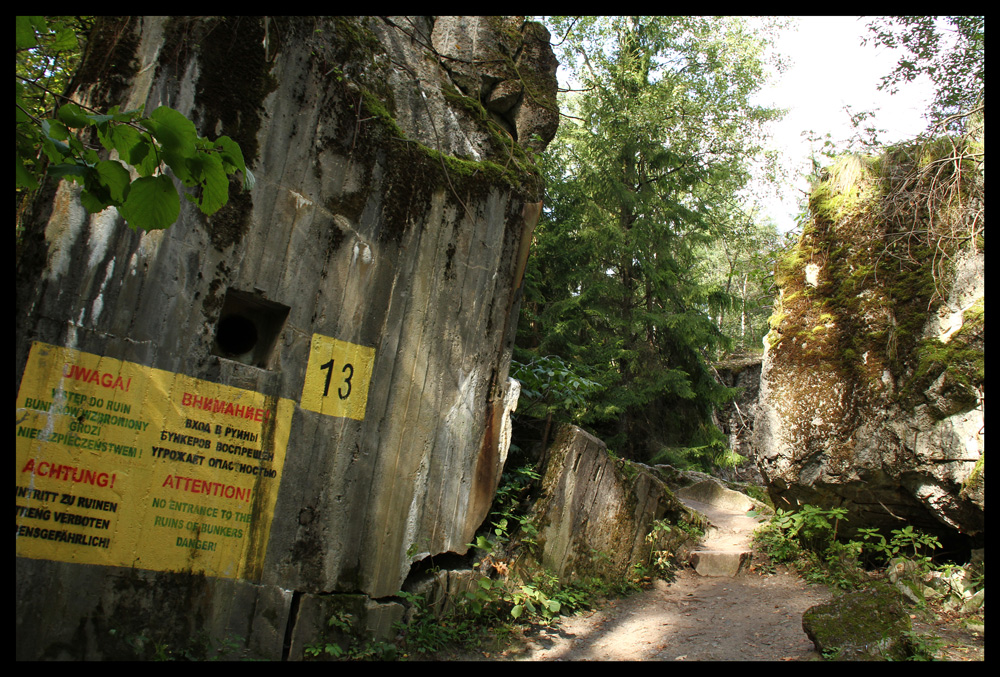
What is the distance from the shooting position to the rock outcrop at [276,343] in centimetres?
385

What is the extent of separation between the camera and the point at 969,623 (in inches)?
194

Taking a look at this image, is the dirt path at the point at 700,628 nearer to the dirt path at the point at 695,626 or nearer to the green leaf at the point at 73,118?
the dirt path at the point at 695,626

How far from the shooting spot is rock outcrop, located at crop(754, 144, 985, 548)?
18.7ft

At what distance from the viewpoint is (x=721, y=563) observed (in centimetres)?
762

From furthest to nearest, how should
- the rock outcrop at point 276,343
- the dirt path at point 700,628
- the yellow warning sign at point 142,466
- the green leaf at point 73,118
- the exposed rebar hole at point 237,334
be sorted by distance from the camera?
the dirt path at point 700,628, the exposed rebar hole at point 237,334, the rock outcrop at point 276,343, the yellow warning sign at point 142,466, the green leaf at point 73,118

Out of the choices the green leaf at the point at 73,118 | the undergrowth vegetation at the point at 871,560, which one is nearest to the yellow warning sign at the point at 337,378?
the green leaf at the point at 73,118

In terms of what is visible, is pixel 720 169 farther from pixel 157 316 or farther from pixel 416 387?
pixel 157 316

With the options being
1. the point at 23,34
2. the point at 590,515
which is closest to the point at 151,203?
the point at 23,34

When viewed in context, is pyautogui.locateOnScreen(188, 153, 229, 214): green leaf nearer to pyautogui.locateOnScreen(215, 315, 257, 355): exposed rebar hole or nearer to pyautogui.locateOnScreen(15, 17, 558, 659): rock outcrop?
pyautogui.locateOnScreen(15, 17, 558, 659): rock outcrop

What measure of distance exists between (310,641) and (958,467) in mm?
5772

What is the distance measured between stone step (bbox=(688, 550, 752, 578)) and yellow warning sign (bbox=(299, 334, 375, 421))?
5032 mm

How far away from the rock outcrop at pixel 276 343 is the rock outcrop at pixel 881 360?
11.9 feet

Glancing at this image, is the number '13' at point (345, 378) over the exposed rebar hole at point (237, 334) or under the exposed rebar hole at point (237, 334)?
under
